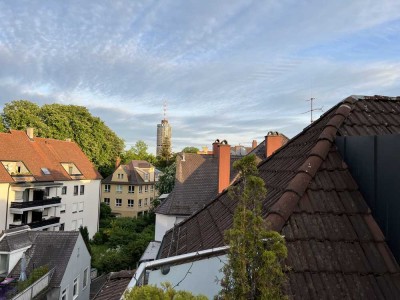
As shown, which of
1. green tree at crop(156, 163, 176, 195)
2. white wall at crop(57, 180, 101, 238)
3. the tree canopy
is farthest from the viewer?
the tree canopy

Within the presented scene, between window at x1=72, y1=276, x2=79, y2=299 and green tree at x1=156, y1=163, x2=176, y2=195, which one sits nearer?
window at x1=72, y1=276, x2=79, y2=299

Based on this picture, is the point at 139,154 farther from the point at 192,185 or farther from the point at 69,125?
the point at 192,185

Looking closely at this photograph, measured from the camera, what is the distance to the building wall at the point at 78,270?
17.1m

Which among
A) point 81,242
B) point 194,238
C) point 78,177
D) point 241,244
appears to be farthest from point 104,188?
point 241,244

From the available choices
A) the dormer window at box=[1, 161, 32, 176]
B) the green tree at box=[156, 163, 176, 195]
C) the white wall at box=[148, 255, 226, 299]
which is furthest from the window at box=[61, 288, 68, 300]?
the green tree at box=[156, 163, 176, 195]

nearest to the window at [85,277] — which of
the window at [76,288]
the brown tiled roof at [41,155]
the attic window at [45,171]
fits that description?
the window at [76,288]

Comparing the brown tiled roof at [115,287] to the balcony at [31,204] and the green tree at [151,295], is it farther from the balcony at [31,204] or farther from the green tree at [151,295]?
the balcony at [31,204]

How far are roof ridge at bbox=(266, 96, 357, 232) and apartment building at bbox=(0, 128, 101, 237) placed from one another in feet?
91.6

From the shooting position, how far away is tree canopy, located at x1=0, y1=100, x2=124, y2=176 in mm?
47656

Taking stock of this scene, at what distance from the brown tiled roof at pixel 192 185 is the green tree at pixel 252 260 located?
17.9 metres

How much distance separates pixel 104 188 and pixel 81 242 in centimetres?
3336

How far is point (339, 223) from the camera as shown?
3.92 m

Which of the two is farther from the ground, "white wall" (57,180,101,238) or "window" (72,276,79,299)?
"white wall" (57,180,101,238)

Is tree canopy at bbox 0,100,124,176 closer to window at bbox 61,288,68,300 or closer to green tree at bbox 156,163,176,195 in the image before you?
green tree at bbox 156,163,176,195
